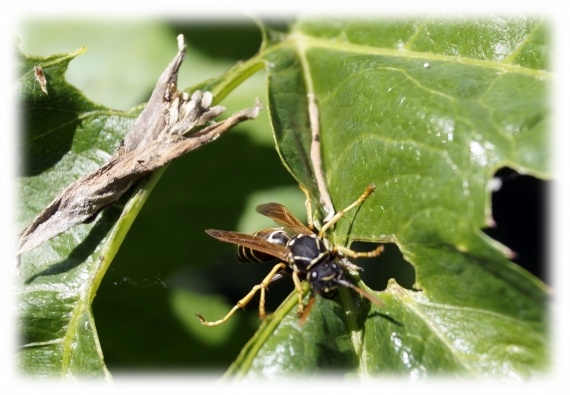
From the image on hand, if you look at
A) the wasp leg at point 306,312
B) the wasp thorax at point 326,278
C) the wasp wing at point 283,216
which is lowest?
the wasp leg at point 306,312

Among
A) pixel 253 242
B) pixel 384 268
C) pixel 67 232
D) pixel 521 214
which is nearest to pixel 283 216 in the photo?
pixel 253 242

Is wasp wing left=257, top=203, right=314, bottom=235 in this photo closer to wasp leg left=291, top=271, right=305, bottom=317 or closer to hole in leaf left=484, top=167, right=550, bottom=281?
wasp leg left=291, top=271, right=305, bottom=317

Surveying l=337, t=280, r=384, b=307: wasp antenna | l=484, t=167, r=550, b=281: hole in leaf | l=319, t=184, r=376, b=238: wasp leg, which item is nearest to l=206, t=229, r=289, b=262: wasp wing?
l=319, t=184, r=376, b=238: wasp leg

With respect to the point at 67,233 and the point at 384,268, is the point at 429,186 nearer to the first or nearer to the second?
the point at 384,268

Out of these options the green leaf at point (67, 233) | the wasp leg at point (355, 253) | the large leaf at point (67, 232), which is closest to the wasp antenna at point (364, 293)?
the wasp leg at point (355, 253)

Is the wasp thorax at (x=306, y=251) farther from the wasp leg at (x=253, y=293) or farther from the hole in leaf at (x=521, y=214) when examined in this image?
the hole in leaf at (x=521, y=214)

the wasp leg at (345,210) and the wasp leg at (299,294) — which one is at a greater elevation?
the wasp leg at (345,210)

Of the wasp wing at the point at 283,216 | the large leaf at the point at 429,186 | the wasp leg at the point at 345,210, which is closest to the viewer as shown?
the large leaf at the point at 429,186
